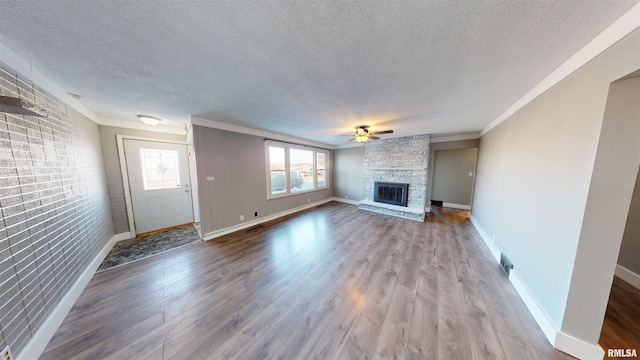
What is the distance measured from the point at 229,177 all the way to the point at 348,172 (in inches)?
150

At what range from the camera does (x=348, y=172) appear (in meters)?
6.07

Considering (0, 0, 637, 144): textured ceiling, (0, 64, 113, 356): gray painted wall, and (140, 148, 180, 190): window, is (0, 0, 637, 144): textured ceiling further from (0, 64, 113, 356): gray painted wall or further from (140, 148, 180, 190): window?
(140, 148, 180, 190): window

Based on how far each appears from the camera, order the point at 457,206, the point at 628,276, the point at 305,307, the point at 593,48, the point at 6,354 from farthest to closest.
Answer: the point at 457,206
the point at 628,276
the point at 305,307
the point at 593,48
the point at 6,354

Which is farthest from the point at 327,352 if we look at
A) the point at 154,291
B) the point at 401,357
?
the point at 154,291

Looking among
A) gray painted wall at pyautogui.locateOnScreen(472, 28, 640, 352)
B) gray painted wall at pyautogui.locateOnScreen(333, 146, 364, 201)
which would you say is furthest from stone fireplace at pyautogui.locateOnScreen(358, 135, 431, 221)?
gray painted wall at pyautogui.locateOnScreen(472, 28, 640, 352)

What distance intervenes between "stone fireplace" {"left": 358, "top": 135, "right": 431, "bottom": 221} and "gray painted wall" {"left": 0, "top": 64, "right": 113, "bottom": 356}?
5354 millimetres

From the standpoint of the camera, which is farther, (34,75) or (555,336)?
(34,75)

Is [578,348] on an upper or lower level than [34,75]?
lower

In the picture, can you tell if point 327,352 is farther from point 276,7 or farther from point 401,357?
point 276,7

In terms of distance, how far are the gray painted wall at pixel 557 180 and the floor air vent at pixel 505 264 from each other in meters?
0.09

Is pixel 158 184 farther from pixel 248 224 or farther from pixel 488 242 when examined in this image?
pixel 488 242

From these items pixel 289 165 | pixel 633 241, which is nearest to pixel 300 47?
pixel 289 165

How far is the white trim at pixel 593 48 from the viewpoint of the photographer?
39.9 inches

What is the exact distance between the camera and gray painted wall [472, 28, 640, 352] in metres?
1.23
